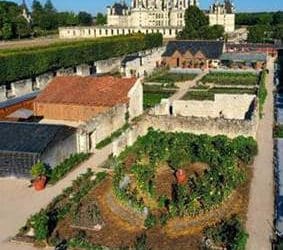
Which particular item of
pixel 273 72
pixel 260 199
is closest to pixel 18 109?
pixel 260 199

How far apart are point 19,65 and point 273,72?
3120 centimetres

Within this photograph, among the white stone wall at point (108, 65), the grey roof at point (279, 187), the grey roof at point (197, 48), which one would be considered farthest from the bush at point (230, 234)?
the grey roof at point (197, 48)

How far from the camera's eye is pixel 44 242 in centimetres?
1761

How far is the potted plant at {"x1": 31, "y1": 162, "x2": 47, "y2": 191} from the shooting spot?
910 inches

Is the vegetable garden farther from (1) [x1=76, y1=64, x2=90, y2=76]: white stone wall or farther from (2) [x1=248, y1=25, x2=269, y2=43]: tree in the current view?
(2) [x1=248, y1=25, x2=269, y2=43]: tree

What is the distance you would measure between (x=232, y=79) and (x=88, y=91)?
76.4ft

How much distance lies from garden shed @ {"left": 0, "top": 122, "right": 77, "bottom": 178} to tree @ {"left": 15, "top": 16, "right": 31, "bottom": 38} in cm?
9026

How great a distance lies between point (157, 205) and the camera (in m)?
20.2

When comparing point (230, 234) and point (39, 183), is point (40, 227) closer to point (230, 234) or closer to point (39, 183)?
point (39, 183)

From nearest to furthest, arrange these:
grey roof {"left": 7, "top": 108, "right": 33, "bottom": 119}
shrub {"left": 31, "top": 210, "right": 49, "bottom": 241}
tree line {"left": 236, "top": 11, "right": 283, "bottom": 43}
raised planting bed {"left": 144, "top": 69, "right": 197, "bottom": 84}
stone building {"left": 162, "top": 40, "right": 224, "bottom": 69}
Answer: shrub {"left": 31, "top": 210, "right": 49, "bottom": 241}
grey roof {"left": 7, "top": 108, "right": 33, "bottom": 119}
raised planting bed {"left": 144, "top": 69, "right": 197, "bottom": 84}
stone building {"left": 162, "top": 40, "right": 224, "bottom": 69}
tree line {"left": 236, "top": 11, "right": 283, "bottom": 43}

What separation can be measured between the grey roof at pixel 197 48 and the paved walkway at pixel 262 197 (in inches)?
1427

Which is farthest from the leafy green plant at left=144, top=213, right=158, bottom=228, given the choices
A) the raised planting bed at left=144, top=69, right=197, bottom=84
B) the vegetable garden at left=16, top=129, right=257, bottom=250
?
the raised planting bed at left=144, top=69, right=197, bottom=84

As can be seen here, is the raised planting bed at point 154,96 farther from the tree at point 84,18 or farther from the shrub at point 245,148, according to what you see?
the tree at point 84,18

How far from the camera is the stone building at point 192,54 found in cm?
6662
